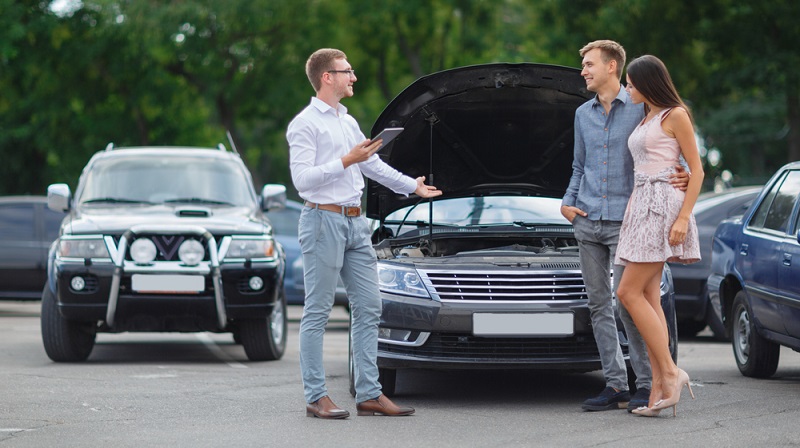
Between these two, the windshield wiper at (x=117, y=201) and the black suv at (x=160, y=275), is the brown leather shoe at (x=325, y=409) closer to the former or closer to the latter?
the black suv at (x=160, y=275)

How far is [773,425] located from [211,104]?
2778cm

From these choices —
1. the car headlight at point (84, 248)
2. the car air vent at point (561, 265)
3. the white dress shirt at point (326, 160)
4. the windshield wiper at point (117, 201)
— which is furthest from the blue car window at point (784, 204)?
the windshield wiper at point (117, 201)

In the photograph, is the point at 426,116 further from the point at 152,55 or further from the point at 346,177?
the point at 152,55

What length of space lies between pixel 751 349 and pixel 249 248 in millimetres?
3732

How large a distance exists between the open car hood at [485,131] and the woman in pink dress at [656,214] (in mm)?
1084

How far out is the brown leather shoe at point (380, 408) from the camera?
6.95 meters

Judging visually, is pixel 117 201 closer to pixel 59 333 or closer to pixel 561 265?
pixel 59 333

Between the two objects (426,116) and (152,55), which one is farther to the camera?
(152,55)

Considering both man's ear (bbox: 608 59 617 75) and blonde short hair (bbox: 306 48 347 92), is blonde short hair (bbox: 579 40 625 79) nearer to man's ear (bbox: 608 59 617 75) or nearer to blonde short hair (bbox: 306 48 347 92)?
man's ear (bbox: 608 59 617 75)

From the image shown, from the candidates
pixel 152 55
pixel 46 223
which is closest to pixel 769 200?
pixel 46 223

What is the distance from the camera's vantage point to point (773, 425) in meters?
6.53

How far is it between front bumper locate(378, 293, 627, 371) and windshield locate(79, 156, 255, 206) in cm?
388

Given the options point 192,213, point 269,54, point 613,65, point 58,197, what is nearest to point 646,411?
point 613,65

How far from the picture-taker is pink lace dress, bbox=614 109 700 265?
22.0ft
